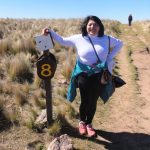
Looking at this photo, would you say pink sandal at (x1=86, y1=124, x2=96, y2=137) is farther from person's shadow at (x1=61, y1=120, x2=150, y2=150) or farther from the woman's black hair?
the woman's black hair

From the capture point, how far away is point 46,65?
583cm

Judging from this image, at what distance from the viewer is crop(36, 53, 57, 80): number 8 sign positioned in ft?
19.0

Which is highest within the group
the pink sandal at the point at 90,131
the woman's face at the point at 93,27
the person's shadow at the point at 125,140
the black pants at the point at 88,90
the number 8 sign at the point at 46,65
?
the woman's face at the point at 93,27

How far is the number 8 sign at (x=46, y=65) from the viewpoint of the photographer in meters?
5.79

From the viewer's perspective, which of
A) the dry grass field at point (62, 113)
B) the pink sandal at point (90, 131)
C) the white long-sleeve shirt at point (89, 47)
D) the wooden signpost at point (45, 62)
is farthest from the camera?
the pink sandal at point (90, 131)

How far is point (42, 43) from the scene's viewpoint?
5.64 metres

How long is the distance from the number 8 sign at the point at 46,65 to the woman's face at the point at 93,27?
0.77m

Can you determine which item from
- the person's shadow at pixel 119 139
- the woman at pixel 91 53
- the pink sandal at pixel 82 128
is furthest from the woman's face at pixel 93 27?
the person's shadow at pixel 119 139

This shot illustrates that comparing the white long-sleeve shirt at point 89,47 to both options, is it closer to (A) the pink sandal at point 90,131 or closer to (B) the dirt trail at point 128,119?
(A) the pink sandal at point 90,131

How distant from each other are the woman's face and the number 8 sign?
30.4 inches

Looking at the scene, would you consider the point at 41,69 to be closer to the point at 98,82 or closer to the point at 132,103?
the point at 98,82

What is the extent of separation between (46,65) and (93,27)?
3.35ft

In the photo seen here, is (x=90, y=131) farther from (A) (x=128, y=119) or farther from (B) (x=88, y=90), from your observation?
(A) (x=128, y=119)

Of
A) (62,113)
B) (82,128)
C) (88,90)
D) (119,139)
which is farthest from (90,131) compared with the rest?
(62,113)
